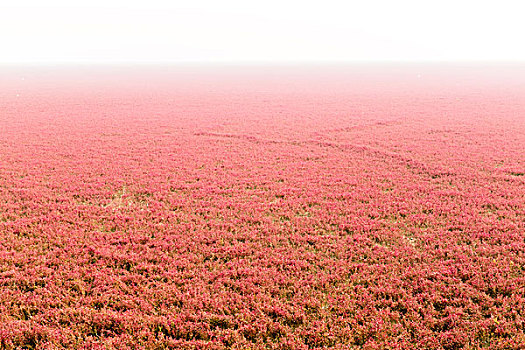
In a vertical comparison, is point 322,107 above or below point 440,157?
above

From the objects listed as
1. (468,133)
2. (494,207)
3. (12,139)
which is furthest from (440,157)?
(12,139)

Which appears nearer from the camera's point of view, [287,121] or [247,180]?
[247,180]

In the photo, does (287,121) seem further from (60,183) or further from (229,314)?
(229,314)

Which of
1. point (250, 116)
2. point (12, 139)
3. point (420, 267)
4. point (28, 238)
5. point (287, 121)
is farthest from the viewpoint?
point (250, 116)

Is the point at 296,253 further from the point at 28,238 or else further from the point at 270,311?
the point at 28,238

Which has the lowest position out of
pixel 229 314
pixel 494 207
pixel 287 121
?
pixel 229 314

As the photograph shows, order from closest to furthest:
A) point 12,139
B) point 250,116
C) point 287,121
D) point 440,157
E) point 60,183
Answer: point 60,183 < point 440,157 < point 12,139 < point 287,121 < point 250,116
